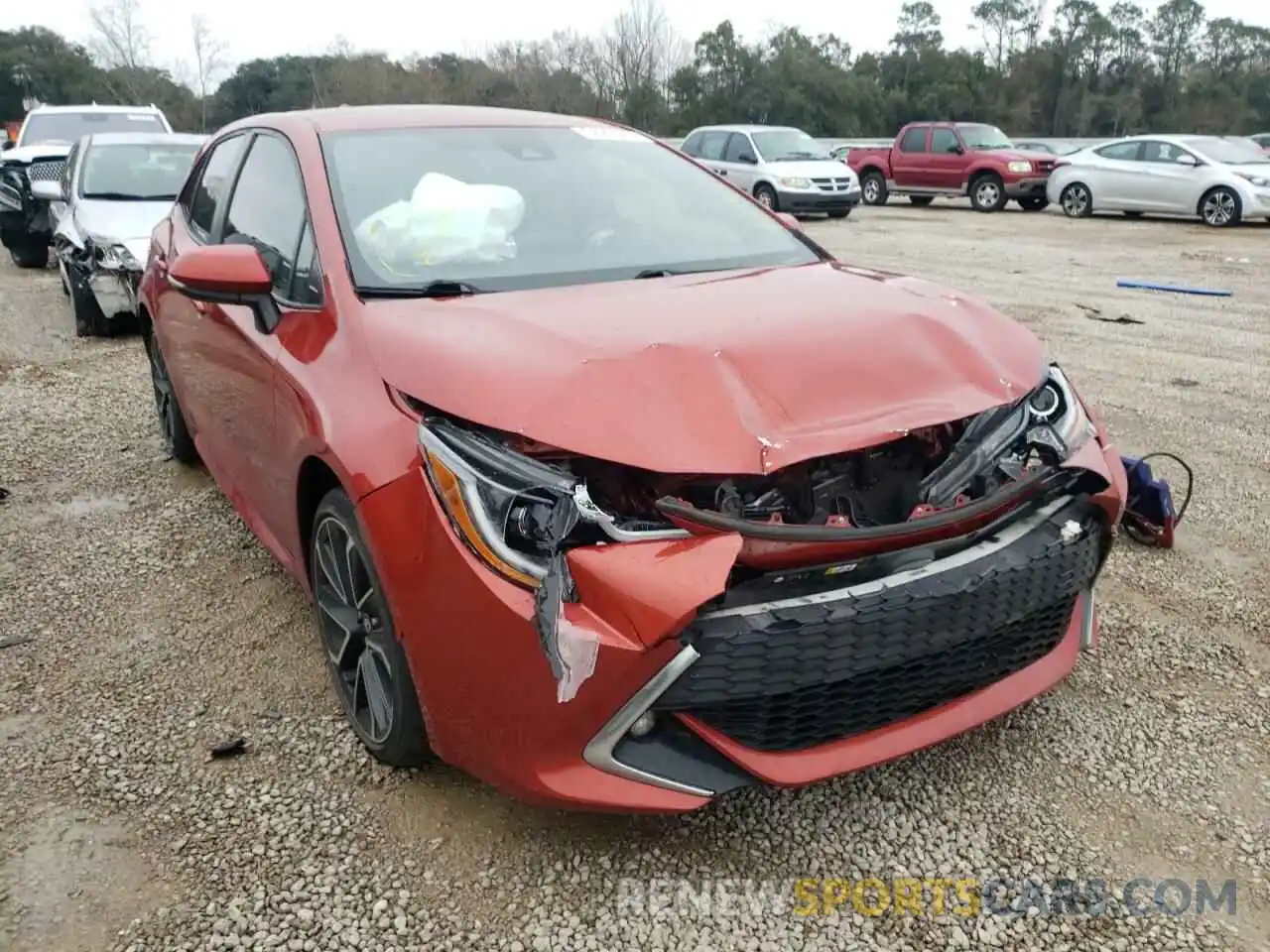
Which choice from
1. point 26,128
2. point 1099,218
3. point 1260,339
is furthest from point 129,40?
point 1260,339

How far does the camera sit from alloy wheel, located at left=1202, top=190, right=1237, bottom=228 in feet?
47.5

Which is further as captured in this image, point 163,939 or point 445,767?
point 445,767

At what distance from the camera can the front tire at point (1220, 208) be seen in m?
14.4

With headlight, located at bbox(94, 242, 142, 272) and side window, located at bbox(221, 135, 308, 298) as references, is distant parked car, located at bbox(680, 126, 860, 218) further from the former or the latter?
side window, located at bbox(221, 135, 308, 298)

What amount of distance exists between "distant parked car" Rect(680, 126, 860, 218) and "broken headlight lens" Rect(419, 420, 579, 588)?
15.0 meters

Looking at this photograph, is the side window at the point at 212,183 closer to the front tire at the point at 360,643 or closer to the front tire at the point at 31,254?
the front tire at the point at 360,643

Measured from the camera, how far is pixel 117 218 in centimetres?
760

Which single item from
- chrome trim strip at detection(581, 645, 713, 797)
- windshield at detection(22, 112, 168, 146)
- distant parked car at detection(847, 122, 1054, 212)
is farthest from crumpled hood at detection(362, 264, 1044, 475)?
distant parked car at detection(847, 122, 1054, 212)

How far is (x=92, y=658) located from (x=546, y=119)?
7.52 feet

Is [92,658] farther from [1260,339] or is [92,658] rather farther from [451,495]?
[1260,339]

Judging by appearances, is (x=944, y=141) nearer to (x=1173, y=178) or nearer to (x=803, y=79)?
(x=1173, y=178)

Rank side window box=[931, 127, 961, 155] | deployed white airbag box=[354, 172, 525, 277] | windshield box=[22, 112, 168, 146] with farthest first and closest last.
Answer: side window box=[931, 127, 961, 155] < windshield box=[22, 112, 168, 146] < deployed white airbag box=[354, 172, 525, 277]

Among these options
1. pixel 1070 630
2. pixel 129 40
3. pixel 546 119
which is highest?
pixel 129 40

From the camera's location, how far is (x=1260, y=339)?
7223mm
